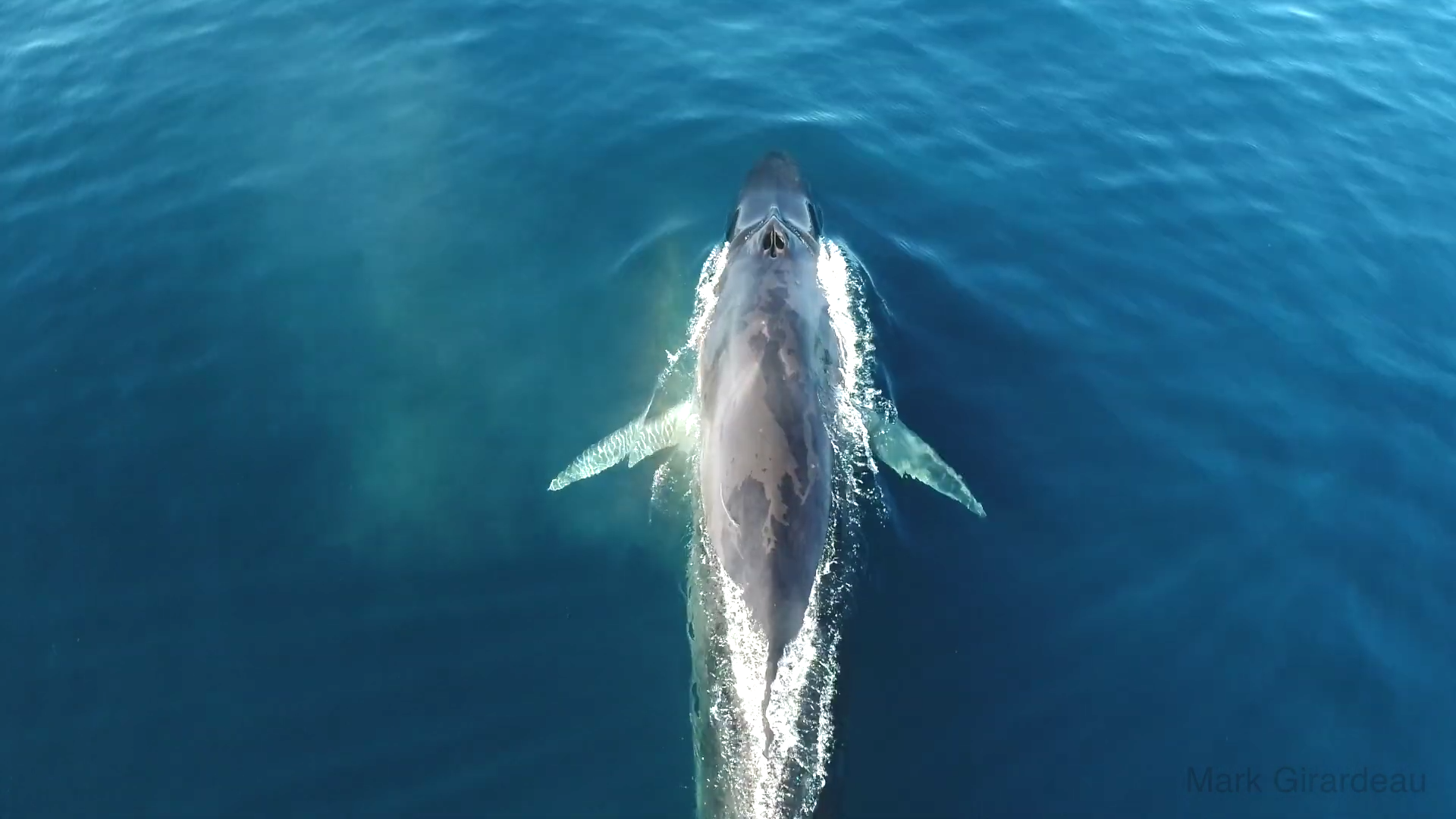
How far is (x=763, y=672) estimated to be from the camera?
19.9m

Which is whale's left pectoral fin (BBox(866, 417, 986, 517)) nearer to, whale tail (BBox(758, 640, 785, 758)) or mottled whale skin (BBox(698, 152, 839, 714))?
mottled whale skin (BBox(698, 152, 839, 714))

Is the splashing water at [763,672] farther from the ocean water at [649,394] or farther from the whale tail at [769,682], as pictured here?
the ocean water at [649,394]

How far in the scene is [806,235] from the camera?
29672 mm

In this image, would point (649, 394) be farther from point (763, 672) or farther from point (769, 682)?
point (769, 682)

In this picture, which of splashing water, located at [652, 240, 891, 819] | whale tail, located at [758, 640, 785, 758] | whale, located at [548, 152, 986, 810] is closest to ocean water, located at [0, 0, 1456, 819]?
splashing water, located at [652, 240, 891, 819]

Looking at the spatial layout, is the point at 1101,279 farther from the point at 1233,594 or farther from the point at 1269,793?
the point at 1269,793

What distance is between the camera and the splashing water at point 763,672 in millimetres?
18984

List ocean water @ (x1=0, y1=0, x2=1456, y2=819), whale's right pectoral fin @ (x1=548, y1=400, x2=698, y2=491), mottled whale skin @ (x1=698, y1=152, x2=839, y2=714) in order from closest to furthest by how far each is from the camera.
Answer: ocean water @ (x1=0, y1=0, x2=1456, y2=819) < mottled whale skin @ (x1=698, y1=152, x2=839, y2=714) < whale's right pectoral fin @ (x1=548, y1=400, x2=698, y2=491)

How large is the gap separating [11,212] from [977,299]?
1232 inches

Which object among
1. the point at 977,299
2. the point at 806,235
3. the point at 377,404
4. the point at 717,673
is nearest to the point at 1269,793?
the point at 717,673

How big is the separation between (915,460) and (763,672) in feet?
24.8

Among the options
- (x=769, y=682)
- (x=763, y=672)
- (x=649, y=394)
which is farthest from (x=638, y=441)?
(x=769, y=682)

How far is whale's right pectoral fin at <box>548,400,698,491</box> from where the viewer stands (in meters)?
24.9

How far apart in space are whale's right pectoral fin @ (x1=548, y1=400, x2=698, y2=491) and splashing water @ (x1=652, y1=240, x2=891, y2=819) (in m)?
0.70
